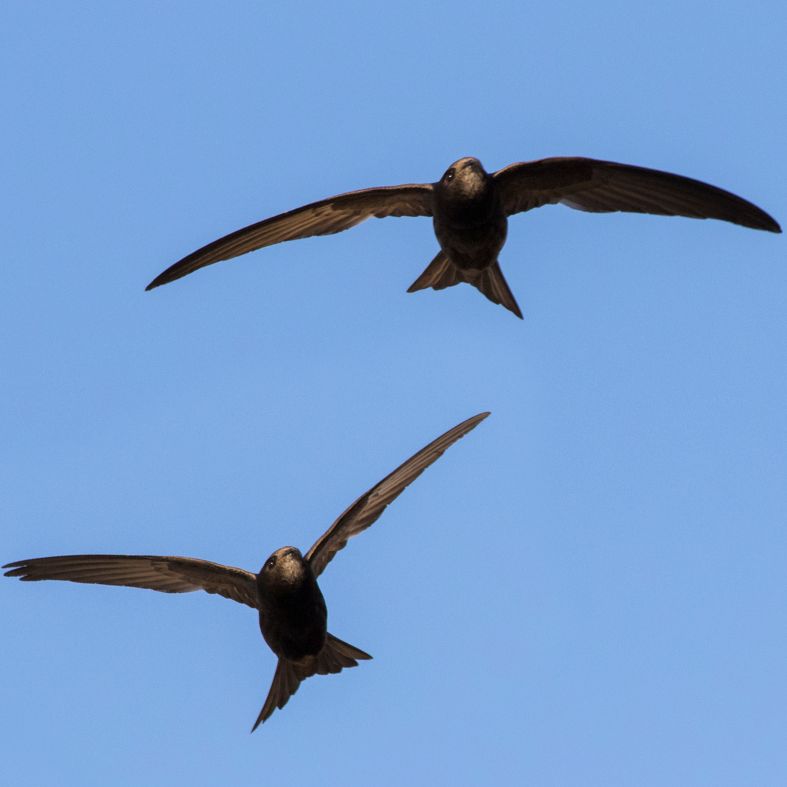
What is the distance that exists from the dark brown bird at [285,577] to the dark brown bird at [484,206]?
139 cm

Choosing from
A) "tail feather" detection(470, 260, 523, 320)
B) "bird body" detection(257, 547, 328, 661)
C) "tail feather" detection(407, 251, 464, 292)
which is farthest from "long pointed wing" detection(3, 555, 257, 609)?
"tail feather" detection(470, 260, 523, 320)

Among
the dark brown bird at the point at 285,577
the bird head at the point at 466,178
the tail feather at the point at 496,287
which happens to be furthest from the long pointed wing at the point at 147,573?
the bird head at the point at 466,178

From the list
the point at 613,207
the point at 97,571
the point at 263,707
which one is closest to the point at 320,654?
the point at 263,707

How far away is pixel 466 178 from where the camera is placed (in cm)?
1328

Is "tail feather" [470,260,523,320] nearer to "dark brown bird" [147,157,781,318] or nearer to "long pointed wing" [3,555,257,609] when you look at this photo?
"dark brown bird" [147,157,781,318]

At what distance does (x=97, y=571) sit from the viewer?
1455 centimetres

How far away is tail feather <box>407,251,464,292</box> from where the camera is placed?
46.6ft

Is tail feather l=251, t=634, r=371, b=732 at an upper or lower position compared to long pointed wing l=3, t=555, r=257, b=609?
lower

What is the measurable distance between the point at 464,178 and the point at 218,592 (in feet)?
11.9

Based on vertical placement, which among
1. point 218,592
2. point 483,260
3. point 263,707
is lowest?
point 263,707

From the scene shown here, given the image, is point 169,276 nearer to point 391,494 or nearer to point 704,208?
point 391,494

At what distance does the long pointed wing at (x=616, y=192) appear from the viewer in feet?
43.5

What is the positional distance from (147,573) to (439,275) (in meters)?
3.03

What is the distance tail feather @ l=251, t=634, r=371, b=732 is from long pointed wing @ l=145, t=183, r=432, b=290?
2794 millimetres
